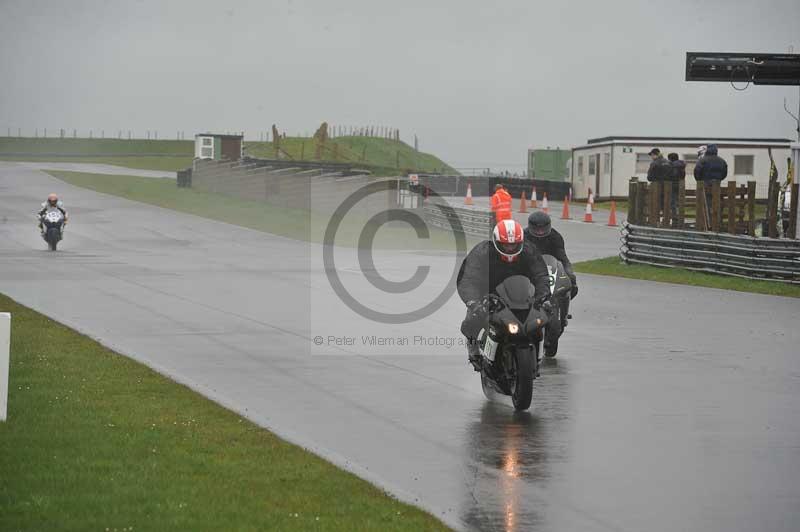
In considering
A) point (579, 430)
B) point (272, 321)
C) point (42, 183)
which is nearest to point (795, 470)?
point (579, 430)

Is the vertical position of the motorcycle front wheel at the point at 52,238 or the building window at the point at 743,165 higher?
the building window at the point at 743,165

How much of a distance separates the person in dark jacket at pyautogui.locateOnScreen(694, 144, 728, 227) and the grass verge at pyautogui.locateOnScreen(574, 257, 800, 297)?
1.50 meters

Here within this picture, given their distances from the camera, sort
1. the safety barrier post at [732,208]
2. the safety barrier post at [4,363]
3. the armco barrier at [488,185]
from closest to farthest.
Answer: the safety barrier post at [4,363] < the safety barrier post at [732,208] < the armco barrier at [488,185]

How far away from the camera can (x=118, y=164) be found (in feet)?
306

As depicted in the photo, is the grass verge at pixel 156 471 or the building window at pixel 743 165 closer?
the grass verge at pixel 156 471

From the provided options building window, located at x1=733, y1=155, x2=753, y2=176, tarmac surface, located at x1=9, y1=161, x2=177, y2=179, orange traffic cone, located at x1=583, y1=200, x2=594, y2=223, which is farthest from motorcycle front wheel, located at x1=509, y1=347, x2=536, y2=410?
tarmac surface, located at x1=9, y1=161, x2=177, y2=179

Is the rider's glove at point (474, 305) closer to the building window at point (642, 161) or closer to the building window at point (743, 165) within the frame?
the building window at point (642, 161)

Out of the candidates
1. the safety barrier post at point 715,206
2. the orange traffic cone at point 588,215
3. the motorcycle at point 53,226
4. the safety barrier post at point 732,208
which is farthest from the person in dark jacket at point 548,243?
the orange traffic cone at point 588,215

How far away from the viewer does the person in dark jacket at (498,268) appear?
12.1 m

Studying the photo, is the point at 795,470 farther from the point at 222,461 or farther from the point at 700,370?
the point at 700,370

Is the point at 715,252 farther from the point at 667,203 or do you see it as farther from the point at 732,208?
the point at 667,203

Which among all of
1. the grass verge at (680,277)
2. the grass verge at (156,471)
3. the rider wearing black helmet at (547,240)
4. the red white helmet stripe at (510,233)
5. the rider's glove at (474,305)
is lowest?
the grass verge at (156,471)
